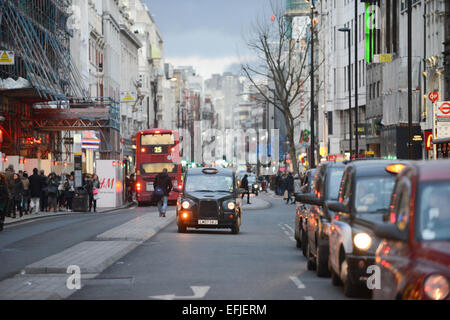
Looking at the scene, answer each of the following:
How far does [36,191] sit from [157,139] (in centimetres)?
1770

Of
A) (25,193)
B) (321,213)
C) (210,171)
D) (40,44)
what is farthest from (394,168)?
(40,44)

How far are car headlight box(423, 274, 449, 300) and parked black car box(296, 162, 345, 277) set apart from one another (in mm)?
8028

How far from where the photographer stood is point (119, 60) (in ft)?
364

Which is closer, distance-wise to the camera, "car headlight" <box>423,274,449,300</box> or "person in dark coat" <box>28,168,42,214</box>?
"car headlight" <box>423,274,449,300</box>

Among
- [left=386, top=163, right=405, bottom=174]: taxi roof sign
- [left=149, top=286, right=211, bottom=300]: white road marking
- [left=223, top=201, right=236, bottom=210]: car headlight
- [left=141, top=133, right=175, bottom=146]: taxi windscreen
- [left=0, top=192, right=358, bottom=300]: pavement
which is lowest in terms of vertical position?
[left=0, top=192, right=358, bottom=300]: pavement

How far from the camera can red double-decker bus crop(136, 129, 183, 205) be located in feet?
200

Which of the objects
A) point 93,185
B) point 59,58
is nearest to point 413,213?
point 93,185

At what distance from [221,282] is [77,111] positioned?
44635 millimetres

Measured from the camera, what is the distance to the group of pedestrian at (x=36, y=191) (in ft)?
127

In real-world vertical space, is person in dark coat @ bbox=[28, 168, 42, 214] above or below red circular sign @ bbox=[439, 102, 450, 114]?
below

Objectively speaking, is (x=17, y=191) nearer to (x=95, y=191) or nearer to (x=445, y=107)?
(x=95, y=191)

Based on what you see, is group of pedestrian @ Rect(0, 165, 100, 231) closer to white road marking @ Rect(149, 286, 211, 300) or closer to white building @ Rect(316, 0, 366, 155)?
white road marking @ Rect(149, 286, 211, 300)

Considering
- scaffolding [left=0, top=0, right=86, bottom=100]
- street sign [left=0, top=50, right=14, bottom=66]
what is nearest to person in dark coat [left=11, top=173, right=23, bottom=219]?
street sign [left=0, top=50, right=14, bottom=66]

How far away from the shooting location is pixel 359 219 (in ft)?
44.2
